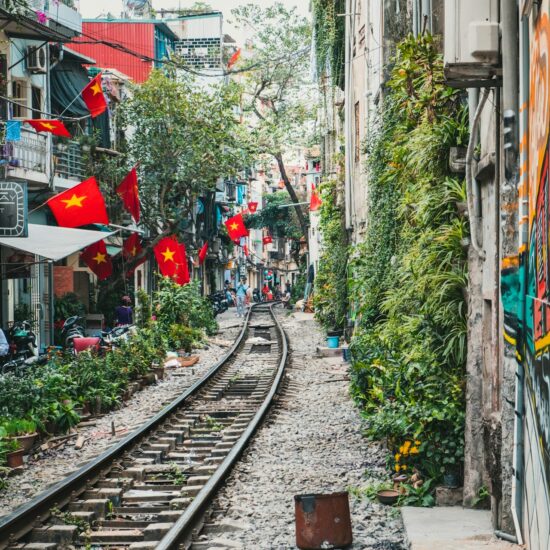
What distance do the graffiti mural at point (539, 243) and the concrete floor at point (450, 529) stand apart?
5.94 ft

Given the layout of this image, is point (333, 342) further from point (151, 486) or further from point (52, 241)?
point (151, 486)

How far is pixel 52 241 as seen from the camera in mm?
16188

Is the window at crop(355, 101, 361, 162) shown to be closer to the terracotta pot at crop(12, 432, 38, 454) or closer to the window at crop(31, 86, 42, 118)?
the window at crop(31, 86, 42, 118)

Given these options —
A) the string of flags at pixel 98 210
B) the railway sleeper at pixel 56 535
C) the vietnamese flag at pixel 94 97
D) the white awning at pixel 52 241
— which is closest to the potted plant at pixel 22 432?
the railway sleeper at pixel 56 535

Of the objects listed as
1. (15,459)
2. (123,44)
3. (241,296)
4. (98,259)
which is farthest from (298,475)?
(123,44)

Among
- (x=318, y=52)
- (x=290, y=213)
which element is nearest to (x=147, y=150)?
(x=318, y=52)

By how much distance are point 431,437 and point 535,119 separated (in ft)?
14.4

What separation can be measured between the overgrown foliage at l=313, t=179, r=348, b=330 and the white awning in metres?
9.31

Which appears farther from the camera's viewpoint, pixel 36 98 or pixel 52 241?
pixel 36 98

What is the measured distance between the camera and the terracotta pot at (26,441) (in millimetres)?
11039

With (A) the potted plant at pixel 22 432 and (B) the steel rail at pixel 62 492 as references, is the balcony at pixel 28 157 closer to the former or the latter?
(B) the steel rail at pixel 62 492

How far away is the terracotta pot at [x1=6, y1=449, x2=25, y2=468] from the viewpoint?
10414 mm

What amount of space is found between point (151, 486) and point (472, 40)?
5.77 m

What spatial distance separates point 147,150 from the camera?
→ 31.9 m
